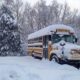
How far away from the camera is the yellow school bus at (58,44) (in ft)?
50.8

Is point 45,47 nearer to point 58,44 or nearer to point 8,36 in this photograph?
point 58,44

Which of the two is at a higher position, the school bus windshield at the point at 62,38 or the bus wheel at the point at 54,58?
the school bus windshield at the point at 62,38

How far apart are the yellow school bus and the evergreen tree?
10669 millimetres

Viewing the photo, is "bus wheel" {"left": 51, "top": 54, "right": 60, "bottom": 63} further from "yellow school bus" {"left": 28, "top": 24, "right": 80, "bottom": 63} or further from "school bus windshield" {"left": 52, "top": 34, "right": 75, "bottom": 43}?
"school bus windshield" {"left": 52, "top": 34, "right": 75, "bottom": 43}

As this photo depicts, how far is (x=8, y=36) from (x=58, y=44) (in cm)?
1526

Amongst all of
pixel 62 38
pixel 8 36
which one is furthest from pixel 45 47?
pixel 8 36

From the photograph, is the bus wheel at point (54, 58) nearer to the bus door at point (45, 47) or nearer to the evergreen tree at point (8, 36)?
the bus door at point (45, 47)

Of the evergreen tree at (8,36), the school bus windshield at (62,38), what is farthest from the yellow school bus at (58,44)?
the evergreen tree at (8,36)

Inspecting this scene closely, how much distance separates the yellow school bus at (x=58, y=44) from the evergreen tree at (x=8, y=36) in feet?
35.0

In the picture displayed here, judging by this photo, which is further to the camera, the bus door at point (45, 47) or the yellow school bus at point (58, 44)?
the bus door at point (45, 47)

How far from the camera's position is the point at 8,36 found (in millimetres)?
31062

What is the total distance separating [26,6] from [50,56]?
152ft

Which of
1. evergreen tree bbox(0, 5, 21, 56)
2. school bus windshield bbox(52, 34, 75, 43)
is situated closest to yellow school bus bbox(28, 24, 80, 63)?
school bus windshield bbox(52, 34, 75, 43)

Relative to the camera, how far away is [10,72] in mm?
8547
